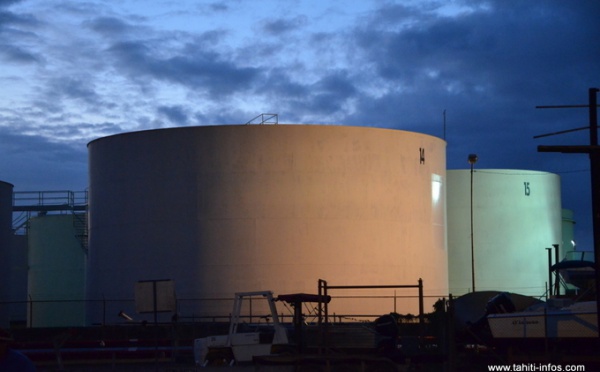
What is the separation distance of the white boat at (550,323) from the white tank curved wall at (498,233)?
29225 mm

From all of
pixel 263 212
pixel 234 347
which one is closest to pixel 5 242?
pixel 263 212

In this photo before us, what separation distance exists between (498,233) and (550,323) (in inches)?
1189

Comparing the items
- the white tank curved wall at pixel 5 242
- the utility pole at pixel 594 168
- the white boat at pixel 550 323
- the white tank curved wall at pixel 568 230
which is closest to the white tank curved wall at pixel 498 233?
the white tank curved wall at pixel 568 230

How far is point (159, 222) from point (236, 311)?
15.8 m

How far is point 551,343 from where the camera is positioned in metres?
21.9

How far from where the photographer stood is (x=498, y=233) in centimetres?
5209

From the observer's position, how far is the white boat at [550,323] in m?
21.7

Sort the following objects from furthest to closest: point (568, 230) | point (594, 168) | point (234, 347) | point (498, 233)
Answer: point (568, 230)
point (498, 233)
point (234, 347)
point (594, 168)

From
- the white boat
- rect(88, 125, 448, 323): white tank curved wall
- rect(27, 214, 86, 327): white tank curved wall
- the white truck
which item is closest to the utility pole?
the white boat

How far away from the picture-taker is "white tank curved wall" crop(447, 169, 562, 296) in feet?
170

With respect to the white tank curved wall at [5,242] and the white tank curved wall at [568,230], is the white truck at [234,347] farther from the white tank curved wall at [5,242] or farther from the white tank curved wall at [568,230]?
the white tank curved wall at [568,230]

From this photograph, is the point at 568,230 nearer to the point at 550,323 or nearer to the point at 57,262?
the point at 57,262

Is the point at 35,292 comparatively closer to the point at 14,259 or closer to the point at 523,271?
the point at 14,259

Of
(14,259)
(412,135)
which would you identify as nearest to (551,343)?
(412,135)
